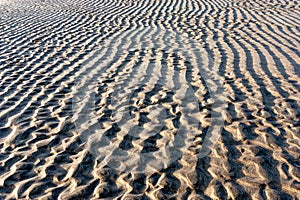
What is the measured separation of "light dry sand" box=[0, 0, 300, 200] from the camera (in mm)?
3314

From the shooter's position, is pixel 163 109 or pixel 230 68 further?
pixel 230 68

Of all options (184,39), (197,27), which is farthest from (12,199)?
(197,27)

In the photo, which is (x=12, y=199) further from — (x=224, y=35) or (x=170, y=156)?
(x=224, y=35)

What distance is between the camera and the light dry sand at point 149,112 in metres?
3.31

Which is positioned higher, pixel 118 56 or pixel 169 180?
pixel 169 180

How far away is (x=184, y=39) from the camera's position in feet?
27.6

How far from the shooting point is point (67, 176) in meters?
3.40

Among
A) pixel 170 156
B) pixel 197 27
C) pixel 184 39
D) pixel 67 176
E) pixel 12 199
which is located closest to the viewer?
pixel 12 199

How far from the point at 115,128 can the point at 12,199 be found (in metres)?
1.55

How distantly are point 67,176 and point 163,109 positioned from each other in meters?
1.82

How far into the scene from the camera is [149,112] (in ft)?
15.4

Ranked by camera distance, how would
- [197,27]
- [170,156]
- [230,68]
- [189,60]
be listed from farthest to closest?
[197,27] < [189,60] < [230,68] < [170,156]

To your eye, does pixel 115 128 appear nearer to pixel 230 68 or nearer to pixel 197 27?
pixel 230 68

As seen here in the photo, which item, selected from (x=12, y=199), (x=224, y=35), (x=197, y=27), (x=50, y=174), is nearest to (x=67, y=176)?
(x=50, y=174)
